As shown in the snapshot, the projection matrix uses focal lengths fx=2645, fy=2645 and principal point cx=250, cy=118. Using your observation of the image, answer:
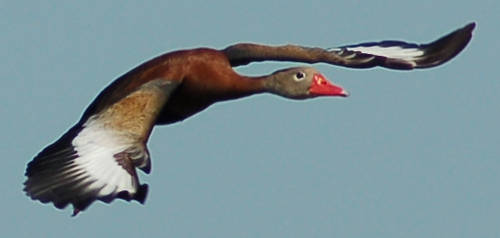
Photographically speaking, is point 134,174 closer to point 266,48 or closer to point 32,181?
point 32,181

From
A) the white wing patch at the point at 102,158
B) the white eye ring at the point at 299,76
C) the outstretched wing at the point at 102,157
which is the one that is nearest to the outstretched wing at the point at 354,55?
the white eye ring at the point at 299,76

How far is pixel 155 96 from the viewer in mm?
25906

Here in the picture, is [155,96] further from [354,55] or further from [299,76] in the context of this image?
[354,55]

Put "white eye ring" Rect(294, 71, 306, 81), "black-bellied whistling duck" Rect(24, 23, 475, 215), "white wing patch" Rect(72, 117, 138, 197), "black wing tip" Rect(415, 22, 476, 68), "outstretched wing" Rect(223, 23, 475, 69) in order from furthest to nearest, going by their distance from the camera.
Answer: "black wing tip" Rect(415, 22, 476, 68) < "outstretched wing" Rect(223, 23, 475, 69) < "white eye ring" Rect(294, 71, 306, 81) < "black-bellied whistling duck" Rect(24, 23, 475, 215) < "white wing patch" Rect(72, 117, 138, 197)

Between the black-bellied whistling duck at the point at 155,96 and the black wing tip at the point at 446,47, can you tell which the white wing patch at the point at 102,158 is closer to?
the black-bellied whistling duck at the point at 155,96

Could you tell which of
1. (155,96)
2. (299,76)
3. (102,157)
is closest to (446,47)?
(299,76)

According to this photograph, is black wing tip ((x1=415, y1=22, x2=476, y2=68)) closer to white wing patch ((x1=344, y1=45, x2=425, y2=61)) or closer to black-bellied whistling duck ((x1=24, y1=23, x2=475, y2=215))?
black-bellied whistling duck ((x1=24, y1=23, x2=475, y2=215))

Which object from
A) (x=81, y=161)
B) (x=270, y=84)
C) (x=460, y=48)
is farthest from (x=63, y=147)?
(x=460, y=48)

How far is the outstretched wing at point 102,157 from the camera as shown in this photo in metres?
23.5

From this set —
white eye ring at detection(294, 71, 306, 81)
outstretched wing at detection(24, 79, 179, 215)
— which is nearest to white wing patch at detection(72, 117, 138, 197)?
outstretched wing at detection(24, 79, 179, 215)

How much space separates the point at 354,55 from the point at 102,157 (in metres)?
4.53

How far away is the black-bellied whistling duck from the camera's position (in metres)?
23.8

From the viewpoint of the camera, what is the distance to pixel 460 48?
2798cm

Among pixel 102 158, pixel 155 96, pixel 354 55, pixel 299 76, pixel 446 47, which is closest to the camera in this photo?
pixel 102 158
